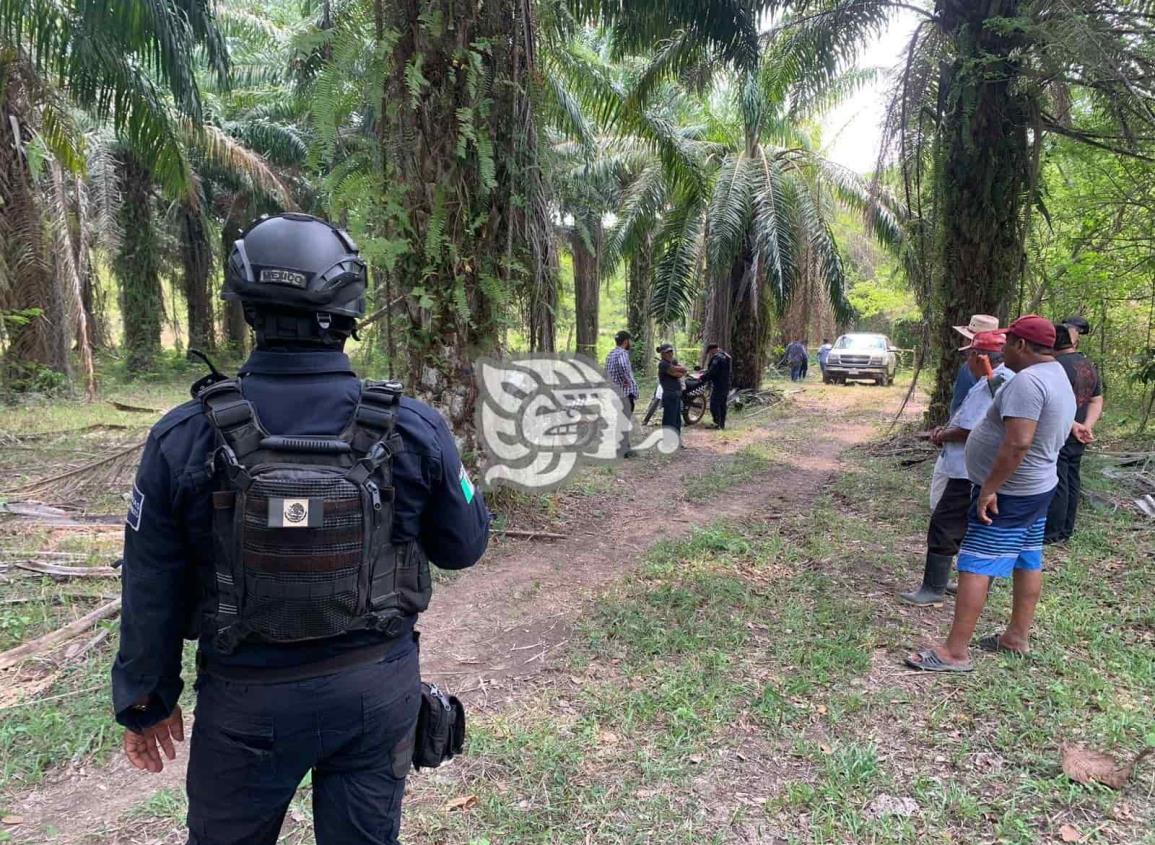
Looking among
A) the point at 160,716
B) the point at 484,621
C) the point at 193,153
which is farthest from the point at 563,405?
the point at 193,153

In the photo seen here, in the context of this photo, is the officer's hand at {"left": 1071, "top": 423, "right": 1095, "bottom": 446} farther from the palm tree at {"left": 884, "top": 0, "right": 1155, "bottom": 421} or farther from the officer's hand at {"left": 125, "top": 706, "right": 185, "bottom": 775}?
the officer's hand at {"left": 125, "top": 706, "right": 185, "bottom": 775}

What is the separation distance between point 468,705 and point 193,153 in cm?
1661

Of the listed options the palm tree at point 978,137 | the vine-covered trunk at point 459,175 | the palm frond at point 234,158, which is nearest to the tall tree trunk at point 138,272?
the palm frond at point 234,158

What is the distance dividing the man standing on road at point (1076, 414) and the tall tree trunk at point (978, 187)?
294 cm

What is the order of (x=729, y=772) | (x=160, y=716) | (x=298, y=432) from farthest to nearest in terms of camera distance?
(x=729, y=772)
(x=160, y=716)
(x=298, y=432)

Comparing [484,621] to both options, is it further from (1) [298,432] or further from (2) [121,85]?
(2) [121,85]

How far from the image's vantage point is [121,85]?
7.77 metres

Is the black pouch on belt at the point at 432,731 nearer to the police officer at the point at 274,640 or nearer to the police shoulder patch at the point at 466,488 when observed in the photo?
the police officer at the point at 274,640

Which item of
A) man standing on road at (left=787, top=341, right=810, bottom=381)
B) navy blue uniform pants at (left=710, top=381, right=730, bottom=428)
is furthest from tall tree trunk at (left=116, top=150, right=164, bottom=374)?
man standing on road at (left=787, top=341, right=810, bottom=381)

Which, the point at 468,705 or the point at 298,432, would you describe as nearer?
the point at 298,432

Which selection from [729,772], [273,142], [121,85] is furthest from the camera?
[273,142]

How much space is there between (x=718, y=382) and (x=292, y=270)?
11168 millimetres

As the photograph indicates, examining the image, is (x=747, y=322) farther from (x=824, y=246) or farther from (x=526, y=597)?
(x=526, y=597)

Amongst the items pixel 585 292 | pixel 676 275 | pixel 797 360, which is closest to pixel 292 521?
pixel 676 275
